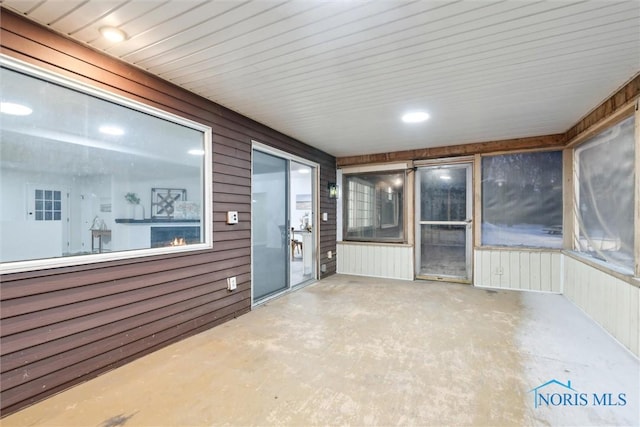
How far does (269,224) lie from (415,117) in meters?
2.27

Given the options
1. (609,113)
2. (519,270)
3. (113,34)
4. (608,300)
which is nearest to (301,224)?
(519,270)

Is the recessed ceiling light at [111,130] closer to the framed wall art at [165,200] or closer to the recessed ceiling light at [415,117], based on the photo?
the framed wall art at [165,200]

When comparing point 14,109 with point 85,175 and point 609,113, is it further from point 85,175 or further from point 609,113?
point 609,113

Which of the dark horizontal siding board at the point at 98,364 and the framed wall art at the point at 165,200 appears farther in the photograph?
the framed wall art at the point at 165,200

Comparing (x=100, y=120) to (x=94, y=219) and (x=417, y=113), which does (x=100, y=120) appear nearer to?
(x=94, y=219)

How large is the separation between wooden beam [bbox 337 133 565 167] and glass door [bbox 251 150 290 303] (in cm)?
184

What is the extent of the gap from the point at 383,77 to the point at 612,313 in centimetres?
307

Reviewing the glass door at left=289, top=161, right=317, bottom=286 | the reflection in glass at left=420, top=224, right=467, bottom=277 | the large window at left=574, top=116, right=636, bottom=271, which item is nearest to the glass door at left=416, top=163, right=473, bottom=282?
the reflection in glass at left=420, top=224, right=467, bottom=277

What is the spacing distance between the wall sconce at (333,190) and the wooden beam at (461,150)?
0.45 meters

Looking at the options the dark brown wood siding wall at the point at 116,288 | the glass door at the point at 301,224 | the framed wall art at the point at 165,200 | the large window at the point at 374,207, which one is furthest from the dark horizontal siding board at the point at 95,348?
the large window at the point at 374,207

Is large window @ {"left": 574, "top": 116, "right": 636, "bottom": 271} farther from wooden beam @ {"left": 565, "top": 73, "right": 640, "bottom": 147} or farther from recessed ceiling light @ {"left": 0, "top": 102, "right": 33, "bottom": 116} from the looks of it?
recessed ceiling light @ {"left": 0, "top": 102, "right": 33, "bottom": 116}

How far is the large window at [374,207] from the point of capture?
5371mm

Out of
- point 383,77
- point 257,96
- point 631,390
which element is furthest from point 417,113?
point 631,390

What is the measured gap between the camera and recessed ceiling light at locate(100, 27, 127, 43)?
1.84m
